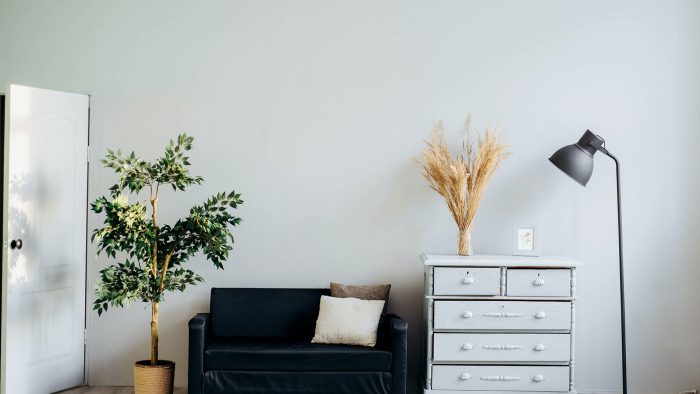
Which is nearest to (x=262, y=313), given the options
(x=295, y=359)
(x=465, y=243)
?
(x=295, y=359)

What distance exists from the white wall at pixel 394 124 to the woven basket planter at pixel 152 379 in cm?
46

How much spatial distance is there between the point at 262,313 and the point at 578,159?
7.35 ft

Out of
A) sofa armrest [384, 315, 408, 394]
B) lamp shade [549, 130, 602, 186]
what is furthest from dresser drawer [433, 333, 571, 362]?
lamp shade [549, 130, 602, 186]

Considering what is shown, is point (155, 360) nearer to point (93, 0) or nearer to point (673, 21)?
point (93, 0)

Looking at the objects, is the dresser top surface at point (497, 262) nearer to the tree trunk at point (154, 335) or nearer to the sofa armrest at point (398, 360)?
the sofa armrest at point (398, 360)

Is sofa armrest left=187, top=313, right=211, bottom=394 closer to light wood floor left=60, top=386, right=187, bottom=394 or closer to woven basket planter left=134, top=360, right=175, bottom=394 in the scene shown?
woven basket planter left=134, top=360, right=175, bottom=394

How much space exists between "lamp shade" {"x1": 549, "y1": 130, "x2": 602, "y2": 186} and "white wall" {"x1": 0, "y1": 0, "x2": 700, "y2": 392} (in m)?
0.32

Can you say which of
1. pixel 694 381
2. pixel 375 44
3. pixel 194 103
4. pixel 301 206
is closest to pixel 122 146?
pixel 194 103

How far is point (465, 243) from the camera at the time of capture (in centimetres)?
455

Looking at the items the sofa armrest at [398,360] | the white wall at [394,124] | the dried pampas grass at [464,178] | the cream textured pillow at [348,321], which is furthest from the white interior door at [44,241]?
the dried pampas grass at [464,178]

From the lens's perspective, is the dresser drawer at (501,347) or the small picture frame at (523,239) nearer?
the dresser drawer at (501,347)

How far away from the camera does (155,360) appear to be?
4.45 metres

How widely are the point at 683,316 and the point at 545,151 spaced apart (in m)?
1.46

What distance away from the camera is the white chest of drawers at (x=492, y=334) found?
4.27 metres
